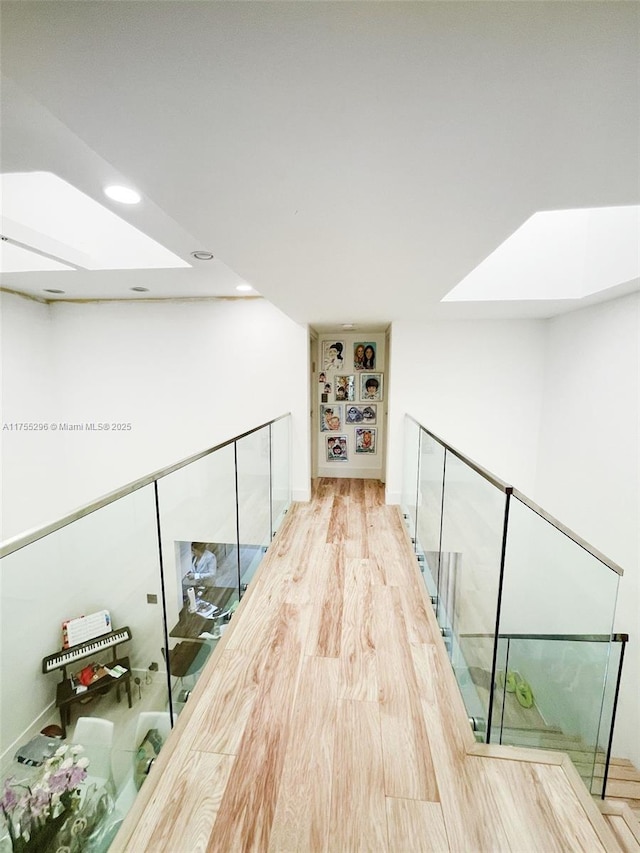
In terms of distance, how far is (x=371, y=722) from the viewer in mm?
1662

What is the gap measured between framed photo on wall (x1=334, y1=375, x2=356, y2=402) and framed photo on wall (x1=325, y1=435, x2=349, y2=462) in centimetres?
67

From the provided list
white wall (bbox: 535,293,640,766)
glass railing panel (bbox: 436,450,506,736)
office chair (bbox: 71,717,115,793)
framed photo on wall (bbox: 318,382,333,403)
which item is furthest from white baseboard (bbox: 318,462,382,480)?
office chair (bbox: 71,717,115,793)

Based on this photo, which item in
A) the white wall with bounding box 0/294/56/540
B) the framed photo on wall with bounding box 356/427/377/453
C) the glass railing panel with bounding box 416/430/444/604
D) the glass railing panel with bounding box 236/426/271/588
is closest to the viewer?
the glass railing panel with bounding box 416/430/444/604

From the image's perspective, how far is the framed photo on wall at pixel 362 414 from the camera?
5.57m

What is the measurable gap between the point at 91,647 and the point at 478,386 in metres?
4.49

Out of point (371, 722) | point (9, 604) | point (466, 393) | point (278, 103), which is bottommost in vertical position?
point (371, 722)

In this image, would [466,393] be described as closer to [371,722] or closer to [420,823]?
[371,722]

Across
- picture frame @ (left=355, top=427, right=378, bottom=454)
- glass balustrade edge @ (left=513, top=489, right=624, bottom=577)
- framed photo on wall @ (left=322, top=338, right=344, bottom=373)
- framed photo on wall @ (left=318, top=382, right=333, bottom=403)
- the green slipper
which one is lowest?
the green slipper

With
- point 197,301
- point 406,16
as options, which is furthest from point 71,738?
point 197,301

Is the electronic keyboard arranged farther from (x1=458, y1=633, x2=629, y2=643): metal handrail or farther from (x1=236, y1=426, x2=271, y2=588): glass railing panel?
(x1=458, y1=633, x2=629, y2=643): metal handrail

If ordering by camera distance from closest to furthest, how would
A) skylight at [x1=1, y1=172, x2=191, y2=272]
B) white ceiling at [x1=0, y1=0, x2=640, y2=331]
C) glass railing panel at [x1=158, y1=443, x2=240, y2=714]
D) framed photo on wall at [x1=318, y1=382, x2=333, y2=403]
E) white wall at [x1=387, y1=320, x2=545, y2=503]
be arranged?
1. white ceiling at [x1=0, y1=0, x2=640, y2=331]
2. glass railing panel at [x1=158, y1=443, x2=240, y2=714]
3. skylight at [x1=1, y1=172, x2=191, y2=272]
4. white wall at [x1=387, y1=320, x2=545, y2=503]
5. framed photo on wall at [x1=318, y1=382, x2=333, y2=403]

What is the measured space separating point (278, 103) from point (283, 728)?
2.41 m

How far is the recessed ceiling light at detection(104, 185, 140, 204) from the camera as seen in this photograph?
1711 mm

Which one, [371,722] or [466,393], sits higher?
[466,393]
